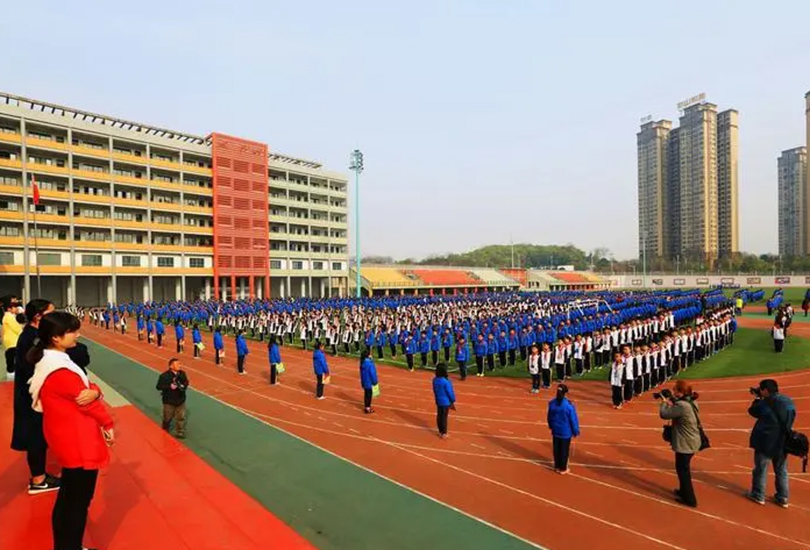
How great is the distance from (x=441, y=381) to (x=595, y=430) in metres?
3.19

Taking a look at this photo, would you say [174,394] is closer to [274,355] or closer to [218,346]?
[274,355]

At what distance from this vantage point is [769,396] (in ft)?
18.8

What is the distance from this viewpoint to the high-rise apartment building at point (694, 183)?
87.6 metres

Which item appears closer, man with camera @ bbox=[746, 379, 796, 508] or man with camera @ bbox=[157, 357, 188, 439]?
man with camera @ bbox=[746, 379, 796, 508]

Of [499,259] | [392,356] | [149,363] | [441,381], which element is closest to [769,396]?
[441,381]

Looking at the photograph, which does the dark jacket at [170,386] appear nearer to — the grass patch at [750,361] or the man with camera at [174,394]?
the man with camera at [174,394]

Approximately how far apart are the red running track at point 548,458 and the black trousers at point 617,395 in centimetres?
31

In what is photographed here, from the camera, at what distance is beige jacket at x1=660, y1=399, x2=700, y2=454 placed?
5.76 metres

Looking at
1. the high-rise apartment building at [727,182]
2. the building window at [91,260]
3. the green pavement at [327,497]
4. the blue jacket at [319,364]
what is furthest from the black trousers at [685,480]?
the high-rise apartment building at [727,182]

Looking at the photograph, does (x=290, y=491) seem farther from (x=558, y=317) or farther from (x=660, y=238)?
(x=660, y=238)

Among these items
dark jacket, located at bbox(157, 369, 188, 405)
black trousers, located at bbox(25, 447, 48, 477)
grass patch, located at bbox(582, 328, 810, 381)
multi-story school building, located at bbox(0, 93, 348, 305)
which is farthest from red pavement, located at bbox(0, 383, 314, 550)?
multi-story school building, located at bbox(0, 93, 348, 305)

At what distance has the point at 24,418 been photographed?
429 cm

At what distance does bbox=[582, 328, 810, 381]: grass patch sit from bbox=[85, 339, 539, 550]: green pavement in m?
9.93

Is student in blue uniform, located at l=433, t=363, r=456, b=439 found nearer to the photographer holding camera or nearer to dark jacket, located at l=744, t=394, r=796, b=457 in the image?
the photographer holding camera
